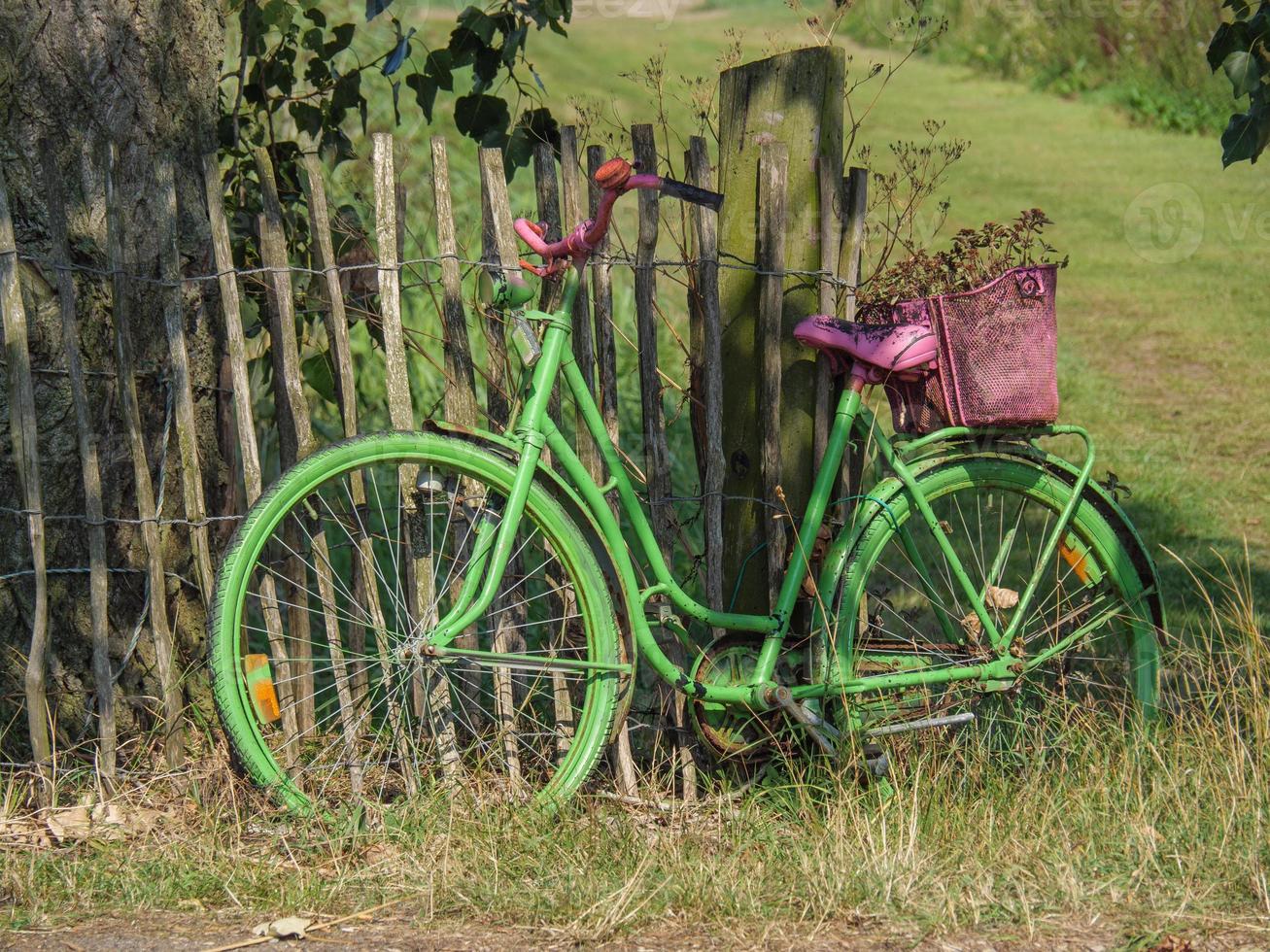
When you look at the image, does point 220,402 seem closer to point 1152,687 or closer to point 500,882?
point 500,882

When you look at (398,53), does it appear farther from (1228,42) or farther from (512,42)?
(1228,42)

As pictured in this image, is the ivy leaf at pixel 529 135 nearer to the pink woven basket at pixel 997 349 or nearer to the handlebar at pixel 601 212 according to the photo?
the handlebar at pixel 601 212

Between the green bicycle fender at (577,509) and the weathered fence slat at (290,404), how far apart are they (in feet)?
1.32

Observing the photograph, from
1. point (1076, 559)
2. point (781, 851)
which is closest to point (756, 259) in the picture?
point (1076, 559)

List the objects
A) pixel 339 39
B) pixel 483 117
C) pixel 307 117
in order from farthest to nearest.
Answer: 1. pixel 307 117
2. pixel 339 39
3. pixel 483 117

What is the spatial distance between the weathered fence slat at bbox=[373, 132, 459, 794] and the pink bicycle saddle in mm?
993

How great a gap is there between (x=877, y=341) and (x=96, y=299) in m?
2.01

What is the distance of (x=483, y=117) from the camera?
163 inches

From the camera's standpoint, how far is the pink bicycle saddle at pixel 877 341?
10.9 feet

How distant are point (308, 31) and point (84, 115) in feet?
3.08

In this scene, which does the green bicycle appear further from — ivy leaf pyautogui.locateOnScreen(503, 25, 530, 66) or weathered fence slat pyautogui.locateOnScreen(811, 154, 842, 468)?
ivy leaf pyautogui.locateOnScreen(503, 25, 530, 66)

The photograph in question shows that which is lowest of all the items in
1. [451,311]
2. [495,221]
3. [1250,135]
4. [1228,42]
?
[451,311]

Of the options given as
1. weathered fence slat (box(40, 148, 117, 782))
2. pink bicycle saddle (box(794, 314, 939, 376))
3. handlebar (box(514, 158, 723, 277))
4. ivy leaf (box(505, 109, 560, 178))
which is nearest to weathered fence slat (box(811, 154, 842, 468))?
pink bicycle saddle (box(794, 314, 939, 376))

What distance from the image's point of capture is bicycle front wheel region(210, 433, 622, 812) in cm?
309
